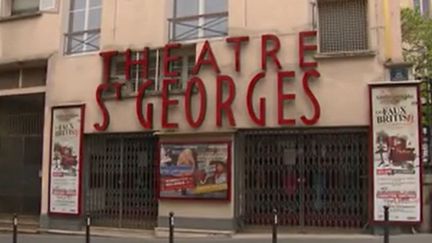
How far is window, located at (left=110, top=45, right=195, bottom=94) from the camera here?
15633 millimetres

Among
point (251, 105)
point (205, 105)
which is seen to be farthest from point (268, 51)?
point (205, 105)

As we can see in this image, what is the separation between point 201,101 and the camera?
14.9 metres

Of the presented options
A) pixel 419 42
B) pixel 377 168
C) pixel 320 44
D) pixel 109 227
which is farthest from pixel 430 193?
pixel 109 227

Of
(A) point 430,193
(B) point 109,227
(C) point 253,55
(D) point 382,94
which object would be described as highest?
(C) point 253,55

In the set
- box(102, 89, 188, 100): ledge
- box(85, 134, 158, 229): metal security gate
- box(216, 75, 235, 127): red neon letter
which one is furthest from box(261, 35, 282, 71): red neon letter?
box(85, 134, 158, 229): metal security gate

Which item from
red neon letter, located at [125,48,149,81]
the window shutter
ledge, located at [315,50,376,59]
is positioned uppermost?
the window shutter

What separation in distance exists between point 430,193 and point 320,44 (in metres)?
4.13

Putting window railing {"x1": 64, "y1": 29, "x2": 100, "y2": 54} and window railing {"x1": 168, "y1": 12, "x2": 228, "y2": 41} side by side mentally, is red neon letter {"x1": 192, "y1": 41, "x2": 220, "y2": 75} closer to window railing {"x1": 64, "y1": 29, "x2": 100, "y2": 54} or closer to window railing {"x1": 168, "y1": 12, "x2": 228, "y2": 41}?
window railing {"x1": 168, "y1": 12, "x2": 228, "y2": 41}

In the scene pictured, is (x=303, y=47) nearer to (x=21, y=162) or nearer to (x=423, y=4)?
(x=21, y=162)

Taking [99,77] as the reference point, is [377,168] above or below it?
below

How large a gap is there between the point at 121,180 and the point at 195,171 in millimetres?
2312

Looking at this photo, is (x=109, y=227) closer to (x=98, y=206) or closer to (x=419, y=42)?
(x=98, y=206)

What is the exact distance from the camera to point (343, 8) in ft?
46.4

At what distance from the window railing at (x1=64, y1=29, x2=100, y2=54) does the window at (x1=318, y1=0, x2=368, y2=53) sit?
20.9 ft
